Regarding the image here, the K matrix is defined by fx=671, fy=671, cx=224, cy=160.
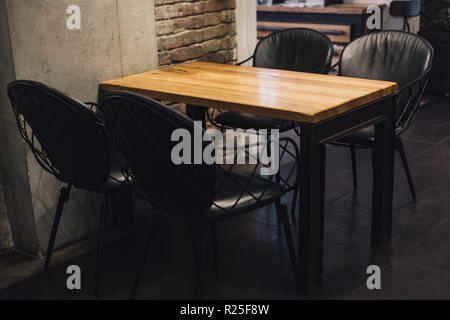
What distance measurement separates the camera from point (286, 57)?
379 cm

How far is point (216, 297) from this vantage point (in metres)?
2.59

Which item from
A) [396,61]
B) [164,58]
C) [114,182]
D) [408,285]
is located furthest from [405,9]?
[114,182]

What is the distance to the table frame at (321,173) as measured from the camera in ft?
7.98

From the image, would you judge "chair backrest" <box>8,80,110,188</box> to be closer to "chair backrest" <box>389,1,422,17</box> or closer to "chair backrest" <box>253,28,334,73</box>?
"chair backrest" <box>253,28,334,73</box>

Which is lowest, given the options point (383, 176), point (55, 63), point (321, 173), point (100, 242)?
point (100, 242)

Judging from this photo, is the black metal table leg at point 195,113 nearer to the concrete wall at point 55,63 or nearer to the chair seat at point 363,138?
the concrete wall at point 55,63

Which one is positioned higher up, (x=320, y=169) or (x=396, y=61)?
(x=396, y=61)

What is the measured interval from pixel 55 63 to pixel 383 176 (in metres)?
1.48

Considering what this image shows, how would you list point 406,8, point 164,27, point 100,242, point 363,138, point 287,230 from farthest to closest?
point 406,8
point 164,27
point 363,138
point 100,242
point 287,230

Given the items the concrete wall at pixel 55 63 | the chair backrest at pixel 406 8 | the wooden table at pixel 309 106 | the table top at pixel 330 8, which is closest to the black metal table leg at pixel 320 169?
the wooden table at pixel 309 106

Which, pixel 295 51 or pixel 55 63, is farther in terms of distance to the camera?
pixel 295 51

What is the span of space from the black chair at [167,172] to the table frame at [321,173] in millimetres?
130

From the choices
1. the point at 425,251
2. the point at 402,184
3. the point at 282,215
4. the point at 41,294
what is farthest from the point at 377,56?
the point at 41,294

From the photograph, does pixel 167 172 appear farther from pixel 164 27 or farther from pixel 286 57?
pixel 286 57
